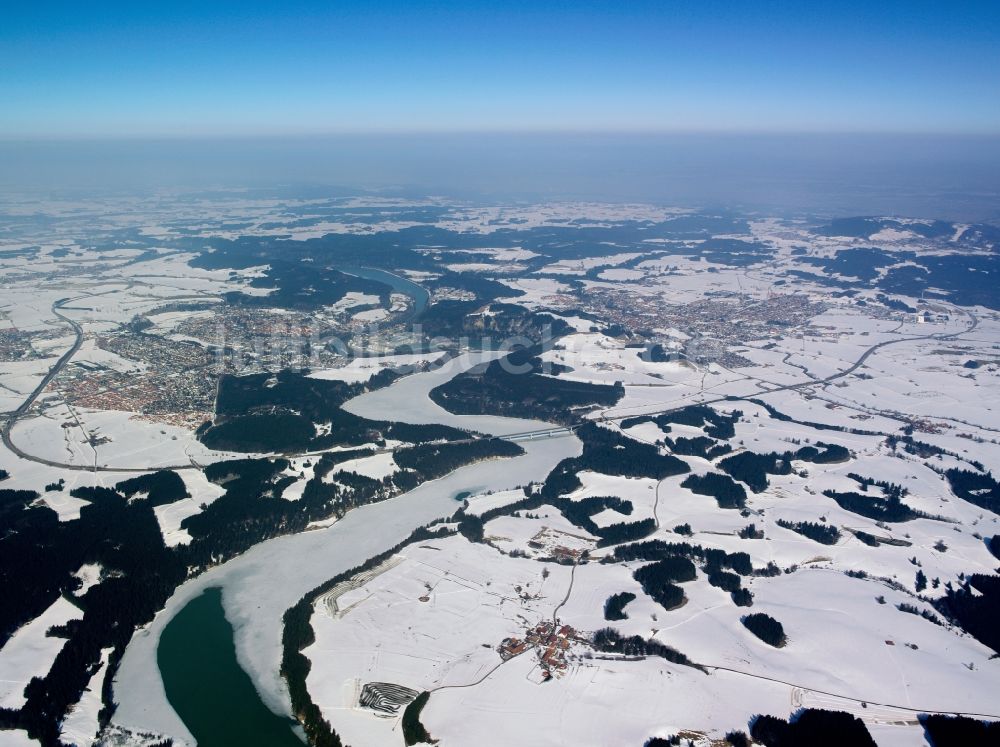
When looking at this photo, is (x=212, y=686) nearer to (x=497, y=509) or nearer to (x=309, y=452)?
(x=497, y=509)

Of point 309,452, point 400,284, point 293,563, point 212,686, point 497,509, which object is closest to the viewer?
point 212,686

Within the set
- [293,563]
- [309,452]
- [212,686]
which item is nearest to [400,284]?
[309,452]

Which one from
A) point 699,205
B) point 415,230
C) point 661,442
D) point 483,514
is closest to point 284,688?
point 483,514

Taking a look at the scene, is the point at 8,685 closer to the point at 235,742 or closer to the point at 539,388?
the point at 235,742

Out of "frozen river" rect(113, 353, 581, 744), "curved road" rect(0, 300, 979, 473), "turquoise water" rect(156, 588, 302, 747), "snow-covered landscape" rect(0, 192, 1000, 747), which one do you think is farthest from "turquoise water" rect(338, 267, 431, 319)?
"turquoise water" rect(156, 588, 302, 747)

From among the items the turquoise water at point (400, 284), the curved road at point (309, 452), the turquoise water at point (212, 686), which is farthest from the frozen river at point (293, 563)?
the turquoise water at point (400, 284)
